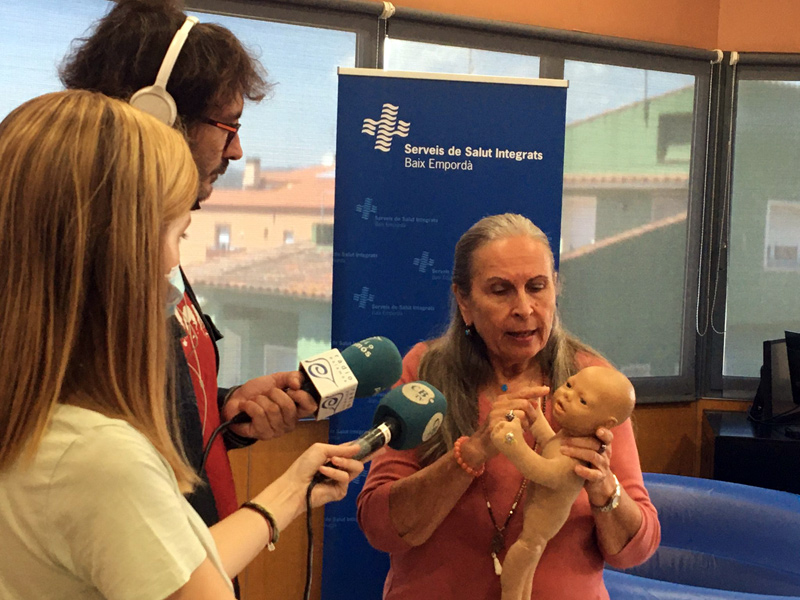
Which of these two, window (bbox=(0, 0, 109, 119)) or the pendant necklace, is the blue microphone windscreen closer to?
the pendant necklace

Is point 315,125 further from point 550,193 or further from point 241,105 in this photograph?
point 241,105

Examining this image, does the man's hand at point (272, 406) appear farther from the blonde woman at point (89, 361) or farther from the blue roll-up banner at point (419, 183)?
the blue roll-up banner at point (419, 183)

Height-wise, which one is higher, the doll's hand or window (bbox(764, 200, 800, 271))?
window (bbox(764, 200, 800, 271))

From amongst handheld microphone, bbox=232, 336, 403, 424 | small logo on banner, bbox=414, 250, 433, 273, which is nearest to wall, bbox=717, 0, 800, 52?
small logo on banner, bbox=414, 250, 433, 273

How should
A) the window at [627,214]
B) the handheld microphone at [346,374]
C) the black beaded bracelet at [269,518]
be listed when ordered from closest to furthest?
the black beaded bracelet at [269,518] → the handheld microphone at [346,374] → the window at [627,214]

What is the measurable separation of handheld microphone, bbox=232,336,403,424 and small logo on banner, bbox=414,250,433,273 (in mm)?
1711

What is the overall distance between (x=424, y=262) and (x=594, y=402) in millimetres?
1899

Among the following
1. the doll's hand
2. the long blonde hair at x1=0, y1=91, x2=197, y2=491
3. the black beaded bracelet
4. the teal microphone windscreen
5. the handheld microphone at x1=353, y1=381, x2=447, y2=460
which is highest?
the long blonde hair at x1=0, y1=91, x2=197, y2=491

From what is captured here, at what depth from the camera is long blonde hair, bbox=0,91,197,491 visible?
780 millimetres

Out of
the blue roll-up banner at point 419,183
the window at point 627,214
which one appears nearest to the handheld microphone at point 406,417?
the blue roll-up banner at point 419,183

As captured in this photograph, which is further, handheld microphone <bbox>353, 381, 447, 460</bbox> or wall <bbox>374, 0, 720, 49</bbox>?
wall <bbox>374, 0, 720, 49</bbox>

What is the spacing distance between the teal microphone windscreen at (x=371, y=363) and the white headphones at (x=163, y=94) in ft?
1.77

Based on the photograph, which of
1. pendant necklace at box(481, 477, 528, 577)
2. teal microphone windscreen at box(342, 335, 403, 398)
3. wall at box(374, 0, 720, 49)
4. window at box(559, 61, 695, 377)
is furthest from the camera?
window at box(559, 61, 695, 377)

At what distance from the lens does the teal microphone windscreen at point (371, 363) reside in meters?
1.45
